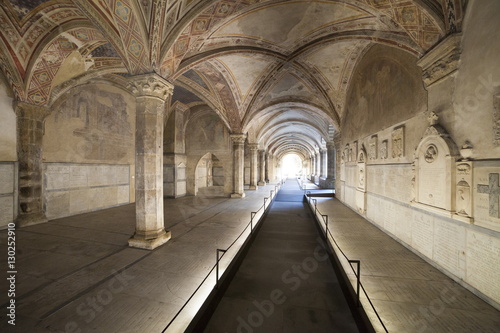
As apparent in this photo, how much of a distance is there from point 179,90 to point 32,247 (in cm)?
975

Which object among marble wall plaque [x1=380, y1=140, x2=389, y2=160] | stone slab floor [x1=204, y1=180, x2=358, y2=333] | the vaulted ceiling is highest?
the vaulted ceiling

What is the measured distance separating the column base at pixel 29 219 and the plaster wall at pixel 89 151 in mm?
380

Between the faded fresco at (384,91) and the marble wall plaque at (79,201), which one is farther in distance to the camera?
the marble wall plaque at (79,201)

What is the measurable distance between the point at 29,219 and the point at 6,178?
63.9 inches

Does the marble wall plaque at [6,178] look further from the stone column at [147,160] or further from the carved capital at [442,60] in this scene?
the carved capital at [442,60]

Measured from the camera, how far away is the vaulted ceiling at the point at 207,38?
4.64 m

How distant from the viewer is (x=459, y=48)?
3789 millimetres

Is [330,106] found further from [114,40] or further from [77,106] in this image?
[77,106]

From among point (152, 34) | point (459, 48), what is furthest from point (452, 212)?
point (152, 34)

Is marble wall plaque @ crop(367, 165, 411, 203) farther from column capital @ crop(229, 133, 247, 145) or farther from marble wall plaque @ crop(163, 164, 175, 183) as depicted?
marble wall plaque @ crop(163, 164, 175, 183)

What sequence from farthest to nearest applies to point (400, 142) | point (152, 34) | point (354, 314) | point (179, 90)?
point (179, 90), point (400, 142), point (152, 34), point (354, 314)

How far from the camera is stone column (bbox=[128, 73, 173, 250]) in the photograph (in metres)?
5.24

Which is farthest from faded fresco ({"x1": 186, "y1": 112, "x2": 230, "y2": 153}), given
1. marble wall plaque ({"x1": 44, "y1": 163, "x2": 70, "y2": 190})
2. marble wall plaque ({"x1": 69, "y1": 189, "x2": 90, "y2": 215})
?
marble wall plaque ({"x1": 44, "y1": 163, "x2": 70, "y2": 190})

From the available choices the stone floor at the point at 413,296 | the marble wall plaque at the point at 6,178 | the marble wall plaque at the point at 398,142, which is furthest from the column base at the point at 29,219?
the marble wall plaque at the point at 398,142
